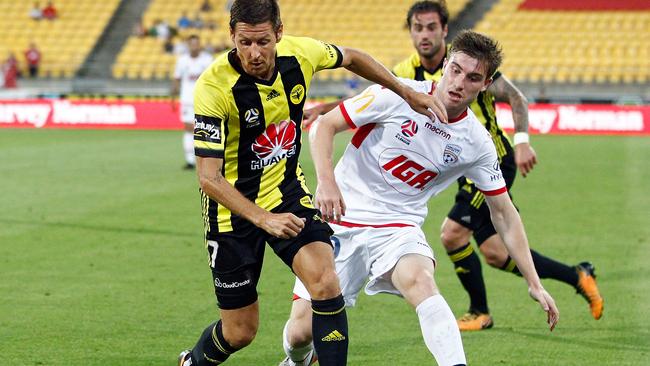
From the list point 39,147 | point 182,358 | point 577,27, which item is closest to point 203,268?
point 182,358

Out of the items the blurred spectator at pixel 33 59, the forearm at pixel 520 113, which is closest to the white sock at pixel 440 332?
the forearm at pixel 520 113

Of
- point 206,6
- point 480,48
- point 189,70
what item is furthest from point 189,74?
point 206,6

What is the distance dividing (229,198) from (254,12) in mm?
820

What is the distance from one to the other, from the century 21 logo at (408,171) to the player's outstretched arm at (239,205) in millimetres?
1039

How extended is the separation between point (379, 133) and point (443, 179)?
429 millimetres

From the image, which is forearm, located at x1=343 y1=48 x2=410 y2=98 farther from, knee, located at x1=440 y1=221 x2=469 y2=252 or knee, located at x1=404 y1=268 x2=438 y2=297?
knee, located at x1=440 y1=221 x2=469 y2=252

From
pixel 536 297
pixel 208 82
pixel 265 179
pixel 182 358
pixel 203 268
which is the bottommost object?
pixel 203 268

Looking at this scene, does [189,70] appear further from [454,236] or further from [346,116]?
[346,116]

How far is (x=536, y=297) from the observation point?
531cm

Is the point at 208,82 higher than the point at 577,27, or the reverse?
the point at 208,82

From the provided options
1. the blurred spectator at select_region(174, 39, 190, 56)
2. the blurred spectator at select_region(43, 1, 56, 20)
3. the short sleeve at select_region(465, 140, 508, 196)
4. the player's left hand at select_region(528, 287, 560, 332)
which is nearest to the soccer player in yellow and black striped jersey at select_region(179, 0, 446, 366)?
the short sleeve at select_region(465, 140, 508, 196)

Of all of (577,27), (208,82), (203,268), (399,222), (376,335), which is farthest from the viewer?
(577,27)

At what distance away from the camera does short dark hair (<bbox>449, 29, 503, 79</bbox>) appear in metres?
5.39

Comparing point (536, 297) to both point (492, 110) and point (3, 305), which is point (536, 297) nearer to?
point (492, 110)
